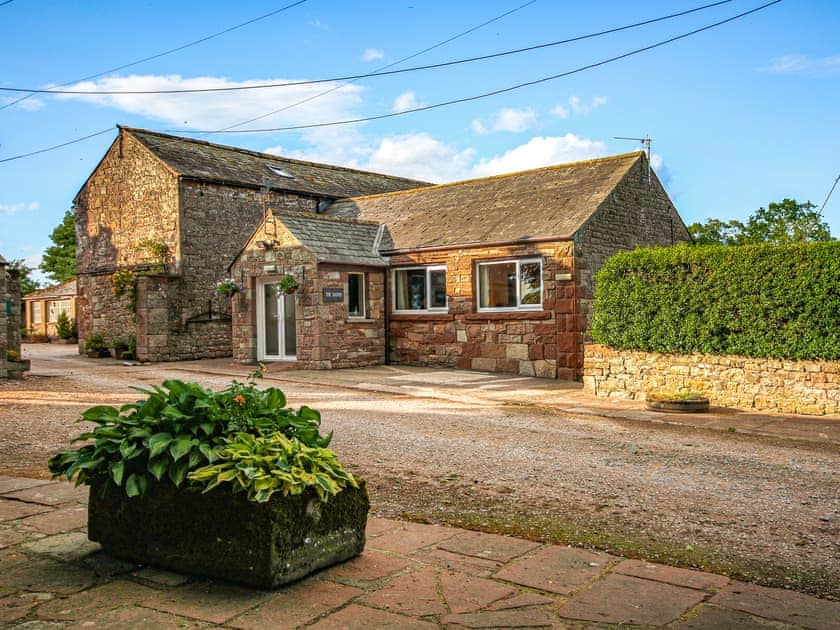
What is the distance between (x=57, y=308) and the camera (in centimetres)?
3725

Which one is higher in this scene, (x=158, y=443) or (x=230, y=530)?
(x=158, y=443)

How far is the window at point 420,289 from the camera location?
63.8ft

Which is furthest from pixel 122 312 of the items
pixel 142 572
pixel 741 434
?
pixel 142 572

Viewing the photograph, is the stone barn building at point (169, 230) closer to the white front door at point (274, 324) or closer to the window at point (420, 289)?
the white front door at point (274, 324)

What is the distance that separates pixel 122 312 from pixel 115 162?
195 inches

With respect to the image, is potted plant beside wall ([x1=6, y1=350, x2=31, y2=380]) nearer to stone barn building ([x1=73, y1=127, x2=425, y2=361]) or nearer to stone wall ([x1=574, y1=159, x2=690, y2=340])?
stone barn building ([x1=73, y1=127, x2=425, y2=361])

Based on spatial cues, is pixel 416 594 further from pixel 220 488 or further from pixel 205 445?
pixel 205 445

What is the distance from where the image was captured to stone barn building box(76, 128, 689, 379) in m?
17.5

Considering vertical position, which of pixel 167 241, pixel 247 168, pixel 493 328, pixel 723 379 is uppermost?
pixel 247 168

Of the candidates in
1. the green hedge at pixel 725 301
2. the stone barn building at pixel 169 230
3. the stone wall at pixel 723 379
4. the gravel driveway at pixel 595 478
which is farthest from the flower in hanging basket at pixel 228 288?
the green hedge at pixel 725 301

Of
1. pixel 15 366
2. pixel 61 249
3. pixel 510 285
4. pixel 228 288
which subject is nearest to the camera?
pixel 15 366

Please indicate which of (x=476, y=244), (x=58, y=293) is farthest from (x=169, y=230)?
(x=58, y=293)

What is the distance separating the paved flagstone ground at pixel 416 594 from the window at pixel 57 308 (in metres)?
34.6

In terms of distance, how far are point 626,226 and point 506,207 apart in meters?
3.01
